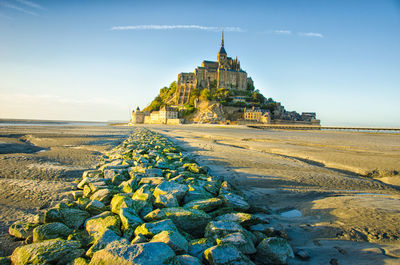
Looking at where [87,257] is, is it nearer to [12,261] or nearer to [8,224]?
[12,261]

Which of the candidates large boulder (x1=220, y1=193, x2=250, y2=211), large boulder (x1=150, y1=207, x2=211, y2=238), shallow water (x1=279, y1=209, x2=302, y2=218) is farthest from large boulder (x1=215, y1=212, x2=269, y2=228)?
shallow water (x1=279, y1=209, x2=302, y2=218)

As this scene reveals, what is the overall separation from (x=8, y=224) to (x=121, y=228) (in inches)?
48.0

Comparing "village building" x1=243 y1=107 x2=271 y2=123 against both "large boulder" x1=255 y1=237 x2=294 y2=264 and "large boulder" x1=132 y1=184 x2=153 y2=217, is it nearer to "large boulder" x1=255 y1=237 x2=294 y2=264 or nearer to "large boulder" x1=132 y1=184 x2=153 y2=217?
"large boulder" x1=132 y1=184 x2=153 y2=217

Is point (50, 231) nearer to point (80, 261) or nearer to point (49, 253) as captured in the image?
point (49, 253)

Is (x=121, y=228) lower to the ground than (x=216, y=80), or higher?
lower

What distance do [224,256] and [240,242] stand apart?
0.29 meters

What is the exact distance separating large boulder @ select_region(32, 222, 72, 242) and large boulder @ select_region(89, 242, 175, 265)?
717mm

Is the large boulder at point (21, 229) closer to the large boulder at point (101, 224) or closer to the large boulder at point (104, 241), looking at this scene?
the large boulder at point (101, 224)

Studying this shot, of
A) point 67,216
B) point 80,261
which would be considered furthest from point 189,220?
point 67,216

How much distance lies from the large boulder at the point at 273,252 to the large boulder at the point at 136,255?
78 cm

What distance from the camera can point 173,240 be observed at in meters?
1.72

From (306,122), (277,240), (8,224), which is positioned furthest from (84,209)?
(306,122)

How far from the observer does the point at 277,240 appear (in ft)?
6.20

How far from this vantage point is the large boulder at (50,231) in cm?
194
